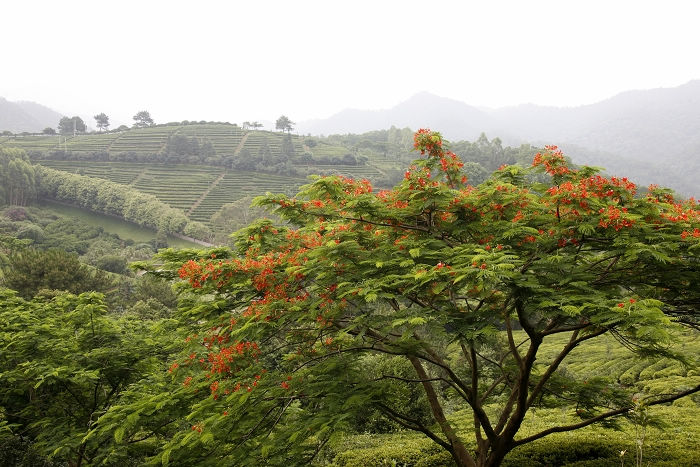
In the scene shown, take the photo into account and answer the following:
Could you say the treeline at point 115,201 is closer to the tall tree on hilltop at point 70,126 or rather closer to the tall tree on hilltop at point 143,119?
the tall tree on hilltop at point 70,126

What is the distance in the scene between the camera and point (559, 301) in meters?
5.64

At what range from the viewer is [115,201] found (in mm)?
80188

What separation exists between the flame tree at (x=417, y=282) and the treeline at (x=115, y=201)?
2711 inches

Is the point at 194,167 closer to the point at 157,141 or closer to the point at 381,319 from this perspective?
the point at 157,141

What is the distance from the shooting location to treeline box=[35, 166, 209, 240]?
7395 centimetres

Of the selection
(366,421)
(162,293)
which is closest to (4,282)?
(162,293)

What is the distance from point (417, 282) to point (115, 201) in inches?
3387

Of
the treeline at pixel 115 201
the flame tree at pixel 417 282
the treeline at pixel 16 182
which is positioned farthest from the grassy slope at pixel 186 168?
the flame tree at pixel 417 282

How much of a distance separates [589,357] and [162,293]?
38.3 metres

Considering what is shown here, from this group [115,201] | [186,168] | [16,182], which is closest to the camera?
[16,182]

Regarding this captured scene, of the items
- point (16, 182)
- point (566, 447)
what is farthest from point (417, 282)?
point (16, 182)

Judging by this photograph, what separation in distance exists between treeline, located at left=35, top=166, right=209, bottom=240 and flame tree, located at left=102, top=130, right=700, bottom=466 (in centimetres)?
6887

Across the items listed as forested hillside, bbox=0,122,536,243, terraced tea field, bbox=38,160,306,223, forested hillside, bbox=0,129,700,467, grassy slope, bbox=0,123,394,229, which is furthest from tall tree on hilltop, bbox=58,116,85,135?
forested hillside, bbox=0,129,700,467

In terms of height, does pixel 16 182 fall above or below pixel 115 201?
above
